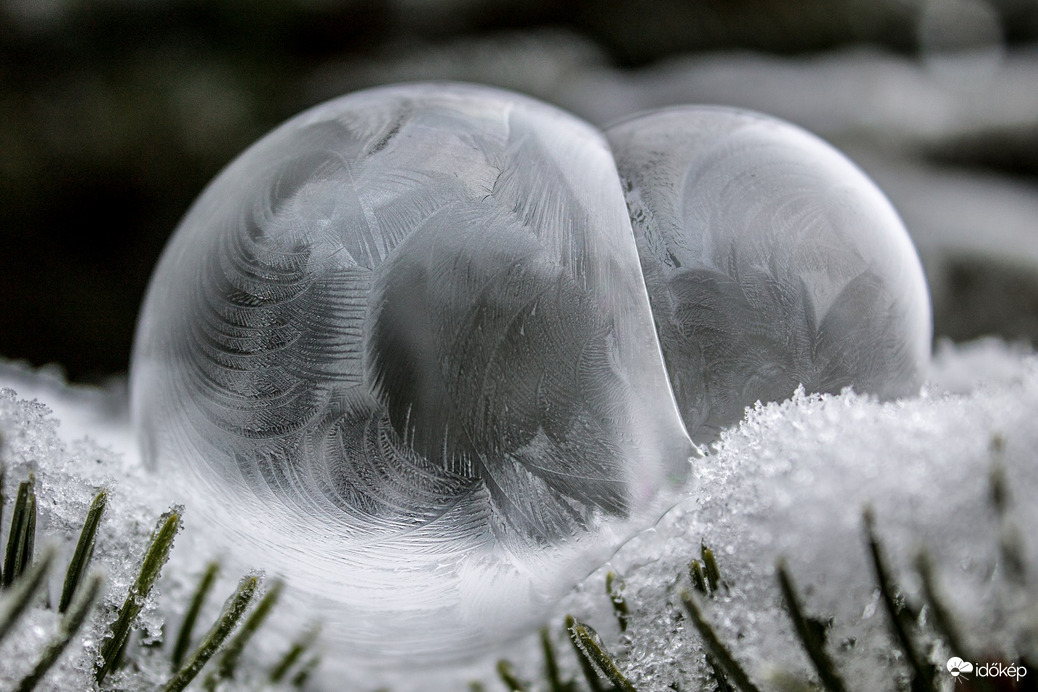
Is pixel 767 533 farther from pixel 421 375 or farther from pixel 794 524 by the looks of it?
pixel 421 375

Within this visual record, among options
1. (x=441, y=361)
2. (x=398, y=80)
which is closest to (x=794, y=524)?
(x=441, y=361)

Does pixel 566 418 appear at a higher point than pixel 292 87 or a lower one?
lower

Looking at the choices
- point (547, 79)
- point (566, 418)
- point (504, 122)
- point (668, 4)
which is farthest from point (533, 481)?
point (668, 4)

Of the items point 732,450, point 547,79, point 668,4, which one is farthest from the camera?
point 668,4

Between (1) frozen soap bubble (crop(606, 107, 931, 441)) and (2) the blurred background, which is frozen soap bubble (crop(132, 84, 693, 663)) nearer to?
(1) frozen soap bubble (crop(606, 107, 931, 441))

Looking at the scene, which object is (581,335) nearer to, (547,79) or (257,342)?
(257,342)
